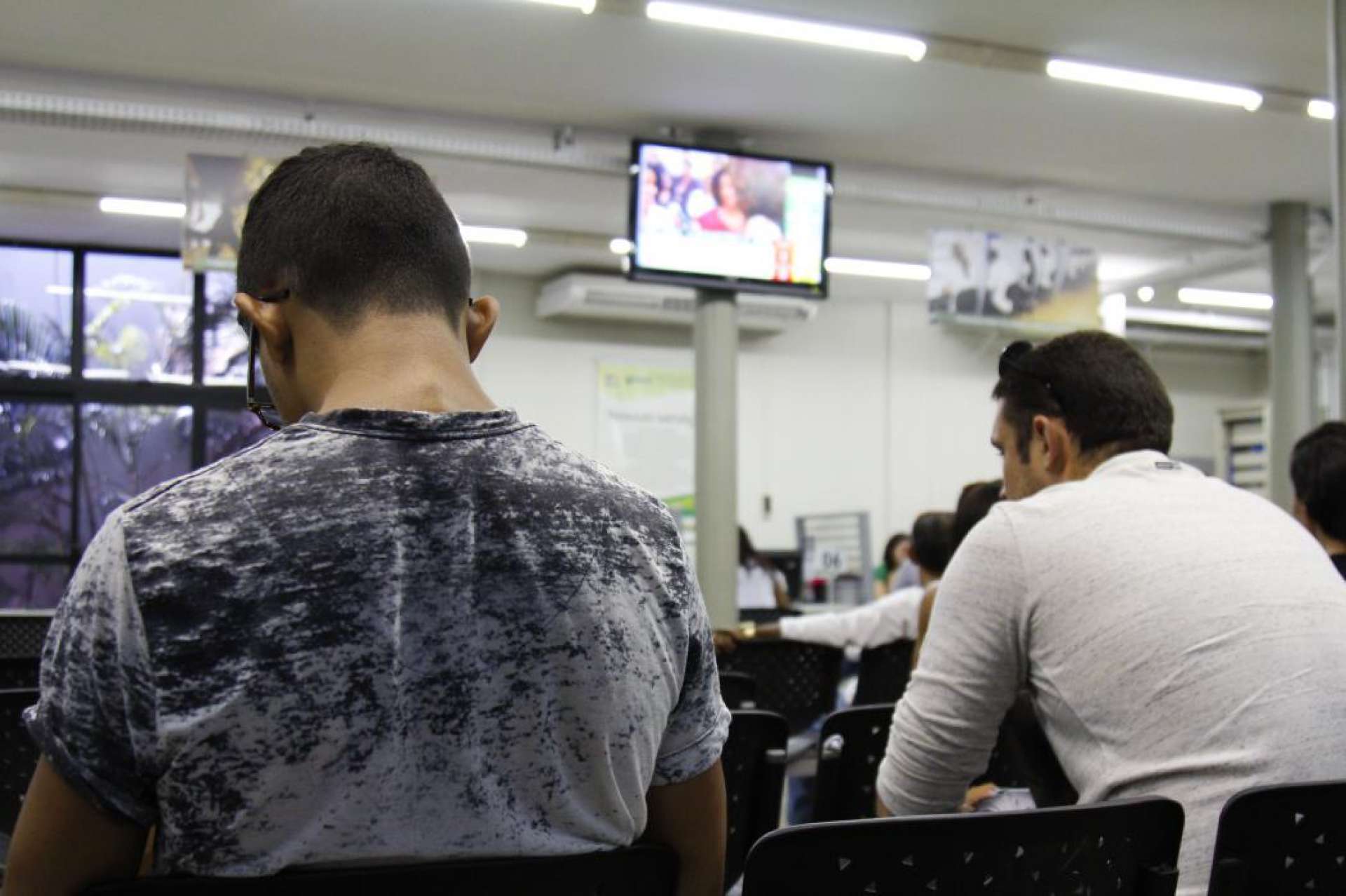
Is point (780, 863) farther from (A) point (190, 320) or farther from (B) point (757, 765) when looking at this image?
(A) point (190, 320)

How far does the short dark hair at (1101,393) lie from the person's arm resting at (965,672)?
0.81 ft

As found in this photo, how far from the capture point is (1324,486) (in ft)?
8.57

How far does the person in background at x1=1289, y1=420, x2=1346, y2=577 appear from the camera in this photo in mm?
2598

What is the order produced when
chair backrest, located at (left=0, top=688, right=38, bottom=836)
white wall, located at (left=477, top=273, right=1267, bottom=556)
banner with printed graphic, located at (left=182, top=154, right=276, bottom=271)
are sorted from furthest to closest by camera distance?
1. white wall, located at (left=477, top=273, right=1267, bottom=556)
2. banner with printed graphic, located at (left=182, top=154, right=276, bottom=271)
3. chair backrest, located at (left=0, top=688, right=38, bottom=836)

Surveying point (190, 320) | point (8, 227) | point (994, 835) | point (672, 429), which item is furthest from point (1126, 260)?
point (994, 835)

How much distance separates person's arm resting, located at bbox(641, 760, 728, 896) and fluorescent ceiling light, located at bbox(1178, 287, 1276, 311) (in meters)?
11.0

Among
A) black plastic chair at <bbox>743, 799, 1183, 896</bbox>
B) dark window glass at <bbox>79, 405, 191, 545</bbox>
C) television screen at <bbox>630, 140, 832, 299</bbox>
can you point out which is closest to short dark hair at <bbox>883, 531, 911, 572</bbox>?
television screen at <bbox>630, 140, 832, 299</bbox>

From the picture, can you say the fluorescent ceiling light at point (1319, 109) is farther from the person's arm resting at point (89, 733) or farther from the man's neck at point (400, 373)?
the person's arm resting at point (89, 733)

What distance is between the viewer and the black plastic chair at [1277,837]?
4.56ft

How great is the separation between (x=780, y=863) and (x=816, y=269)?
617cm

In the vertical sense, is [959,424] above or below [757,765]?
above

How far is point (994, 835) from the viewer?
1.23m

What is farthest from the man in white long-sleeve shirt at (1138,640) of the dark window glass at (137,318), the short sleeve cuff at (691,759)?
the dark window glass at (137,318)

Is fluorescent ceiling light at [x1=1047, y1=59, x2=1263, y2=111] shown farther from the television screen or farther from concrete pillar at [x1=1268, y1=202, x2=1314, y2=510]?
concrete pillar at [x1=1268, y1=202, x2=1314, y2=510]
